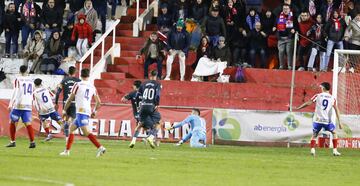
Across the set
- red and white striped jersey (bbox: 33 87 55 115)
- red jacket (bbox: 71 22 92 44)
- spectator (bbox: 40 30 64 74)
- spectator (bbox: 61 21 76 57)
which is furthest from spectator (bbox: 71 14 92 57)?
red and white striped jersey (bbox: 33 87 55 115)

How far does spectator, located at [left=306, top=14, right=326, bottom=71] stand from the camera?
37.8m

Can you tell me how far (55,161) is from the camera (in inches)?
898

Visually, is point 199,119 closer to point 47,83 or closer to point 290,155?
point 290,155

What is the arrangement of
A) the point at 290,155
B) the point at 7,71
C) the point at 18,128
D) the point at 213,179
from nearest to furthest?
1. the point at 213,179
2. the point at 290,155
3. the point at 18,128
4. the point at 7,71

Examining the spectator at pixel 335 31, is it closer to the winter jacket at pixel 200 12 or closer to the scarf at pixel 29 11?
the winter jacket at pixel 200 12

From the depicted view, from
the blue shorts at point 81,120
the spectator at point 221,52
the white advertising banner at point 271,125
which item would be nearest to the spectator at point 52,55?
the spectator at point 221,52

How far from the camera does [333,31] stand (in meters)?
37.6

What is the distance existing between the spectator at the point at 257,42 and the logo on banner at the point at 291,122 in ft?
14.5

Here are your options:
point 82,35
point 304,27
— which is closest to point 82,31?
point 82,35

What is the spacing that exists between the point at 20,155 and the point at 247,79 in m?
15.2

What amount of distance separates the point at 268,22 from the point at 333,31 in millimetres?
2433

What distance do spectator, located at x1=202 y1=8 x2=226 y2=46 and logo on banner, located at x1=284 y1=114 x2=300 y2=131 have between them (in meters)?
5.02

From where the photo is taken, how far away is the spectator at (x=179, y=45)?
38.3 m

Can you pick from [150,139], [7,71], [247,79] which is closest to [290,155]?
[150,139]
